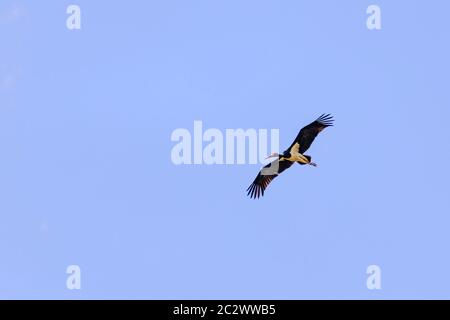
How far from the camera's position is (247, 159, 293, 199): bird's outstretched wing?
46.3 metres

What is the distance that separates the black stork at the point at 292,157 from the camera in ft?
144

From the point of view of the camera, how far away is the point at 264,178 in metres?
46.5

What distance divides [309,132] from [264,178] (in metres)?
3.35

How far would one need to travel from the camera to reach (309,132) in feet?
145

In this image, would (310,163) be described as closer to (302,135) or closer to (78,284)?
(302,135)

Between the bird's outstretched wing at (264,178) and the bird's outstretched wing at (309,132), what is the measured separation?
174cm

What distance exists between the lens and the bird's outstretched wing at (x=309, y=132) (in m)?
43.8

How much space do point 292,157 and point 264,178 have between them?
6.78 feet

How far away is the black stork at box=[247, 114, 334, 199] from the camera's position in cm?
4403
